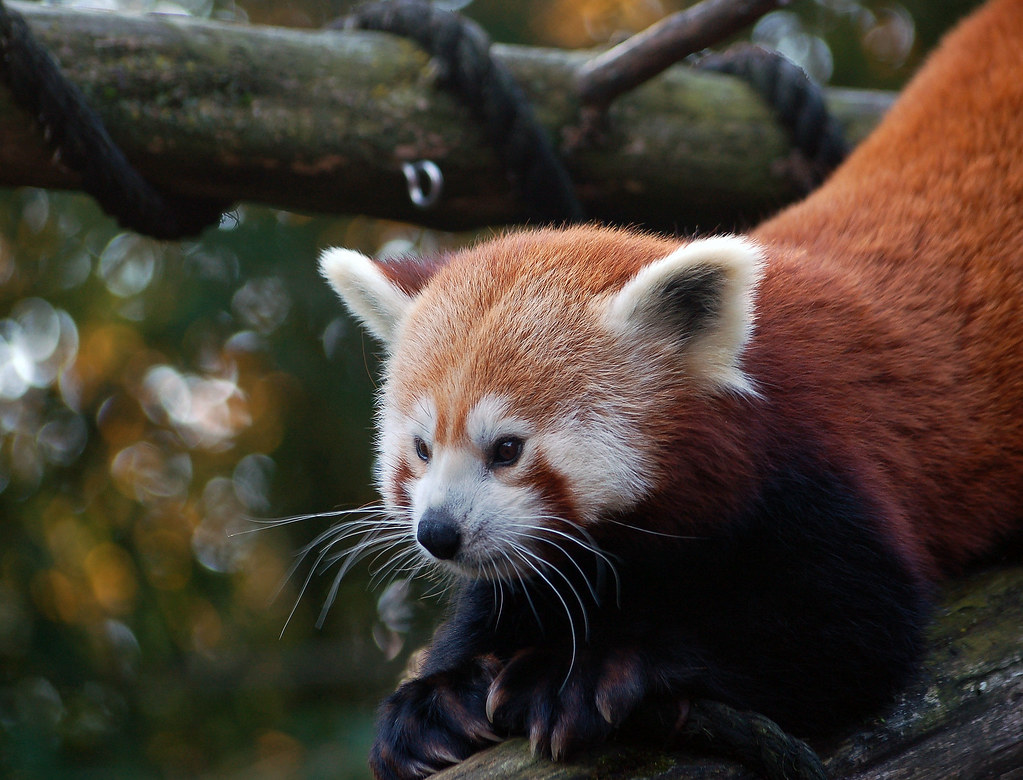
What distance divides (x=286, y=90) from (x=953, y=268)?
6.77ft

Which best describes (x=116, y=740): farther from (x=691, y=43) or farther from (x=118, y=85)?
(x=691, y=43)

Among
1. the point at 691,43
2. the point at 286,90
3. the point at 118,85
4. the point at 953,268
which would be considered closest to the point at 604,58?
the point at 691,43

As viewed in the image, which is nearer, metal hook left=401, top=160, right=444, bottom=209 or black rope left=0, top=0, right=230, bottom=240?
black rope left=0, top=0, right=230, bottom=240

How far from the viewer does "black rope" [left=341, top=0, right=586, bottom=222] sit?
9.63ft

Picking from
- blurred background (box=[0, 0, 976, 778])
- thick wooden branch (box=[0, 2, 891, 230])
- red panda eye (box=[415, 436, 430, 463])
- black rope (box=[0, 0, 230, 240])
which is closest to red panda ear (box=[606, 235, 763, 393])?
red panda eye (box=[415, 436, 430, 463])

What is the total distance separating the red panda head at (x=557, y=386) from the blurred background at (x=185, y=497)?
2.01m

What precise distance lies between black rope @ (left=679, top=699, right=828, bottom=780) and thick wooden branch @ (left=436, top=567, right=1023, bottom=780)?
3cm

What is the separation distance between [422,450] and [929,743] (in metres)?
1.18

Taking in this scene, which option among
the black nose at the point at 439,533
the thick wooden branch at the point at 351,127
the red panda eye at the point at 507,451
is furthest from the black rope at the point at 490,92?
the black nose at the point at 439,533

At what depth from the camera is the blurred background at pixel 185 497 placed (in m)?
3.74

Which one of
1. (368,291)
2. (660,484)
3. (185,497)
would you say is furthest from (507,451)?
(185,497)

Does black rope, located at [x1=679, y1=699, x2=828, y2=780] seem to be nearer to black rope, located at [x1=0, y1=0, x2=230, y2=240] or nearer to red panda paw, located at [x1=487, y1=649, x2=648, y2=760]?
red panda paw, located at [x1=487, y1=649, x2=648, y2=760]

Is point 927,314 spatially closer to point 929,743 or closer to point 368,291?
point 929,743

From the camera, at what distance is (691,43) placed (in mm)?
2838
